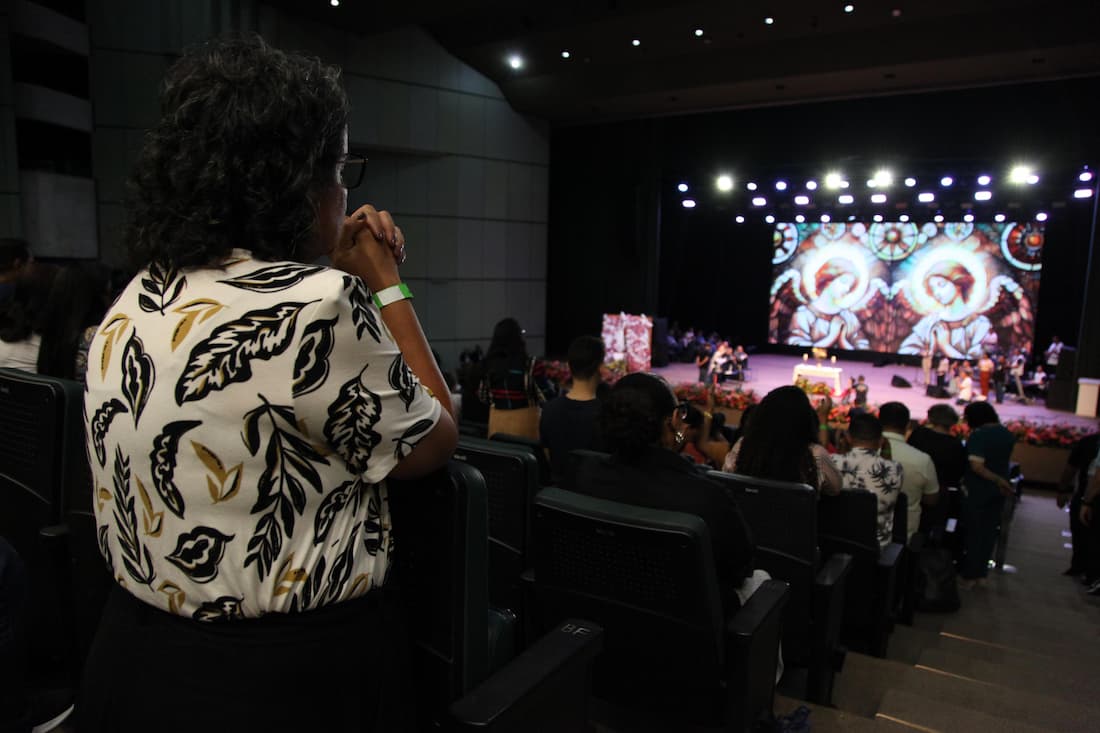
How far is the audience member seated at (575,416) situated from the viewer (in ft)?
11.6

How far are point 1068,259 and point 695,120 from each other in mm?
7892

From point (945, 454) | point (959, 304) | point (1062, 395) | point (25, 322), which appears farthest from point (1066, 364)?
point (25, 322)

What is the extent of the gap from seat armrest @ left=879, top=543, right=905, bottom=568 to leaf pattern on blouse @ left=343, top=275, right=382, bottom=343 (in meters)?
2.87

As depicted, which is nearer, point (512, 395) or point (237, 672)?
point (237, 672)

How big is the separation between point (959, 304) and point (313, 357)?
1704cm

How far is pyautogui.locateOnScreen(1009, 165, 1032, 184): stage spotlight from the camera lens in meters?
10.9

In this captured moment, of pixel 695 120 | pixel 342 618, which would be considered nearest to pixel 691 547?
pixel 342 618

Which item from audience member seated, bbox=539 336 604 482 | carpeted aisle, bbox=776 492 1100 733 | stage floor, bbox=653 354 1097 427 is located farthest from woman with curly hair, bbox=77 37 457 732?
stage floor, bbox=653 354 1097 427

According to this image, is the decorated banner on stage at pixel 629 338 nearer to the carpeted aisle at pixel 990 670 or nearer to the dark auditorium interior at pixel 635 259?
the dark auditorium interior at pixel 635 259

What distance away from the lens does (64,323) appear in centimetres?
232

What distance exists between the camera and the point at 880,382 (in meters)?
14.5

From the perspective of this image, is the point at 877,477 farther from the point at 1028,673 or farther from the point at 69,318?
the point at 69,318

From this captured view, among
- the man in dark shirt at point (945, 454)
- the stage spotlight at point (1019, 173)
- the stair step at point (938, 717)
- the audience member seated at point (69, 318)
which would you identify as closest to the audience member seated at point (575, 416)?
the stair step at point (938, 717)

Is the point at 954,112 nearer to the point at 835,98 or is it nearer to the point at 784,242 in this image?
the point at 835,98
